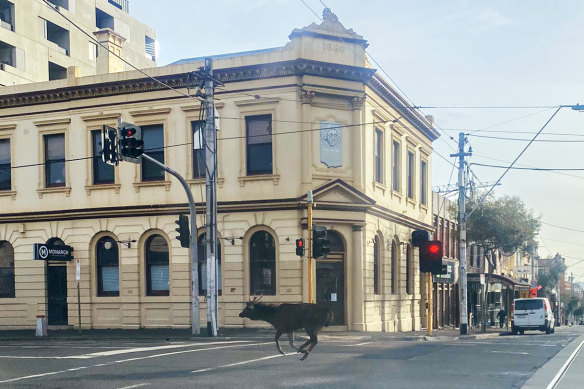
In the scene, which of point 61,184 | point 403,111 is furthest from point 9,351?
point 403,111

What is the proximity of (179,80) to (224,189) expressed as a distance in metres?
4.67

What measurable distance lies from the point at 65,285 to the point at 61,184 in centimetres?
421

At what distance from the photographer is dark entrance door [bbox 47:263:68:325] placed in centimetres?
3194

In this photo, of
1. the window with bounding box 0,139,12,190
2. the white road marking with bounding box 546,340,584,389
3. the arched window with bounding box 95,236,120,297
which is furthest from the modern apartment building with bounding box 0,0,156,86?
the white road marking with bounding box 546,340,584,389

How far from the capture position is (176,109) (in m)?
30.2

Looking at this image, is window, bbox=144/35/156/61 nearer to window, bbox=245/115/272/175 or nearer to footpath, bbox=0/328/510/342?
window, bbox=245/115/272/175

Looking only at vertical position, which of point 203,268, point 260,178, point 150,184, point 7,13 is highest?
point 7,13

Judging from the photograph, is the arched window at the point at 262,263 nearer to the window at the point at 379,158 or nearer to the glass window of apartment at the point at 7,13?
the window at the point at 379,158

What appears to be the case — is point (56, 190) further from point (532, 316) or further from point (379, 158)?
point (532, 316)

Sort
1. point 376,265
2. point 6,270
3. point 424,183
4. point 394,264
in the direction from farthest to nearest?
1. point 424,183
2. point 394,264
3. point 6,270
4. point 376,265

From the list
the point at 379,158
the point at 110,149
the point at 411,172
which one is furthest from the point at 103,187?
the point at 411,172

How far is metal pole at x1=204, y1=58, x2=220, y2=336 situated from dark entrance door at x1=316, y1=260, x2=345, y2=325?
605 cm

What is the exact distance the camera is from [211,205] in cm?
2397

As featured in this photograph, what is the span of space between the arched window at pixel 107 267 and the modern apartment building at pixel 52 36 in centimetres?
1146
